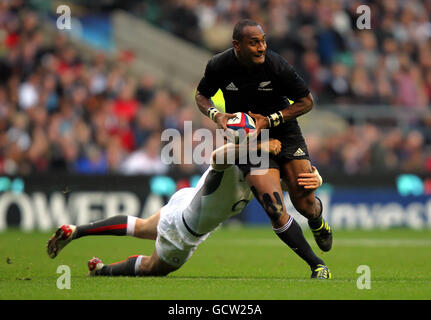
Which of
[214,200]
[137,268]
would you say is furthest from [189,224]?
[137,268]

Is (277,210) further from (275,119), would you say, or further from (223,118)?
(223,118)

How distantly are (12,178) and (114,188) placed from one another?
2.00 metres

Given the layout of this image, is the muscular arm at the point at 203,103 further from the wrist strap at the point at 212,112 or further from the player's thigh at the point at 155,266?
the player's thigh at the point at 155,266

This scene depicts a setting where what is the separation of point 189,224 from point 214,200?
351 mm

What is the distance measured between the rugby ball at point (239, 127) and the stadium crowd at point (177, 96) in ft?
29.5

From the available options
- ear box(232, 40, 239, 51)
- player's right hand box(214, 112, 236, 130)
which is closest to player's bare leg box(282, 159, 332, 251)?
player's right hand box(214, 112, 236, 130)

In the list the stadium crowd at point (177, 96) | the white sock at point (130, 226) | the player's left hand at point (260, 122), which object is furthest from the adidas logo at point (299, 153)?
the stadium crowd at point (177, 96)

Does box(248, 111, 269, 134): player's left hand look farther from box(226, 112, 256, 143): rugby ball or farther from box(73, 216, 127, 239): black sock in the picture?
box(73, 216, 127, 239): black sock

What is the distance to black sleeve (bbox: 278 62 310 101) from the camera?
26.4ft

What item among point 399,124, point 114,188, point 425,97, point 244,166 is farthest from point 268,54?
point 425,97

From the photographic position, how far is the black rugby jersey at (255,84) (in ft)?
26.5

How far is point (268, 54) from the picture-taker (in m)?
8.14
